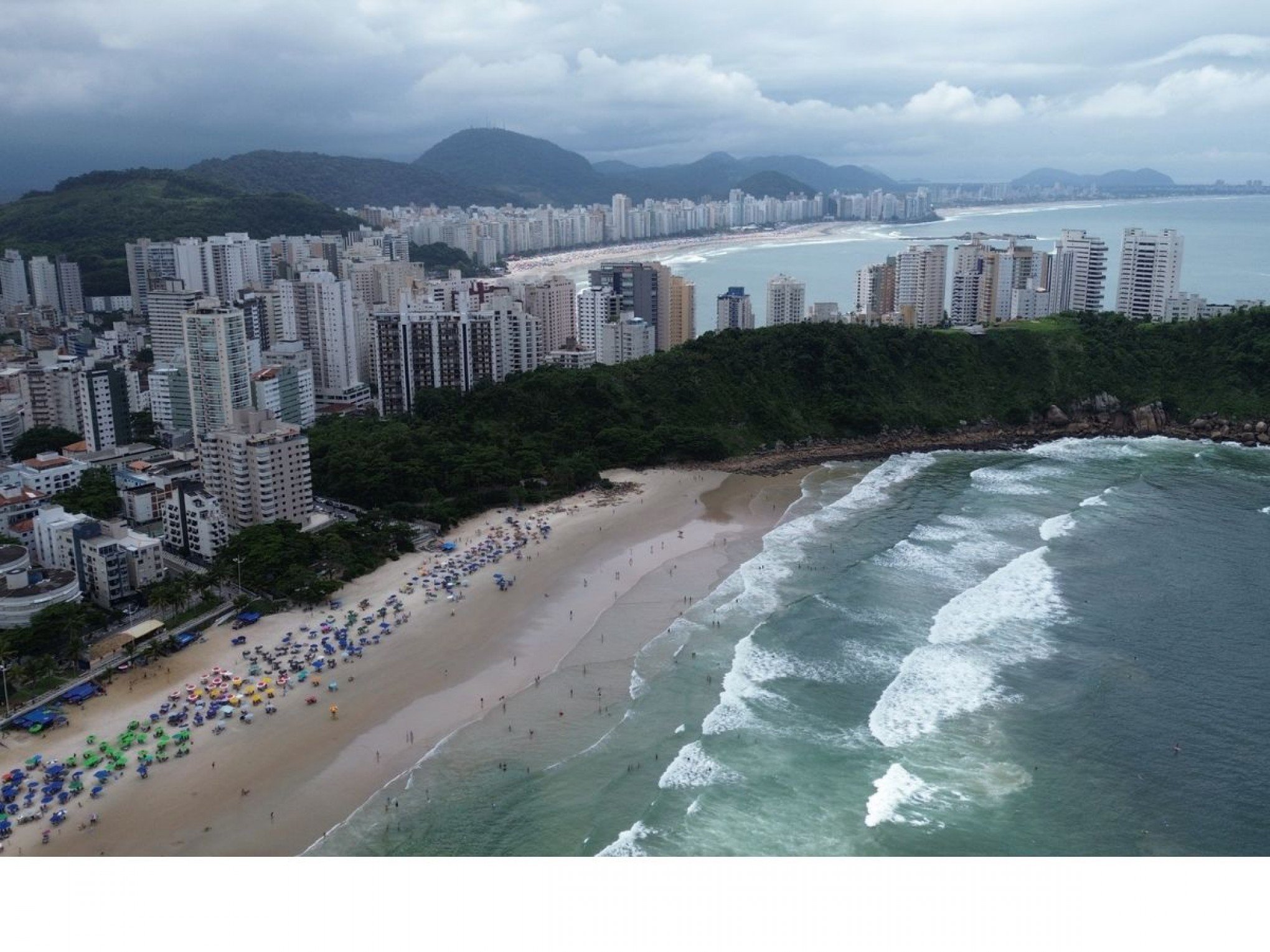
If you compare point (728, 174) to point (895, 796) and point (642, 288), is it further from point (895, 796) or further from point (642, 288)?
point (895, 796)

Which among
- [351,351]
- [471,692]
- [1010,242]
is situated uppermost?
[1010,242]

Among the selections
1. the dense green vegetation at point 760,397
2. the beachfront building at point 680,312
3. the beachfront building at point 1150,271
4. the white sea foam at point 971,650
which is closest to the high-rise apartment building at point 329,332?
the dense green vegetation at point 760,397

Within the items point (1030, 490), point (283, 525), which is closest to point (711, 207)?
point (1030, 490)

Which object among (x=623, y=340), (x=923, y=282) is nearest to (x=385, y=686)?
(x=623, y=340)

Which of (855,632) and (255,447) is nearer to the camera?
(855,632)

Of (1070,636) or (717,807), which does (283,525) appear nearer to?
(717,807)

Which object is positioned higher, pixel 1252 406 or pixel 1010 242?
pixel 1010 242
